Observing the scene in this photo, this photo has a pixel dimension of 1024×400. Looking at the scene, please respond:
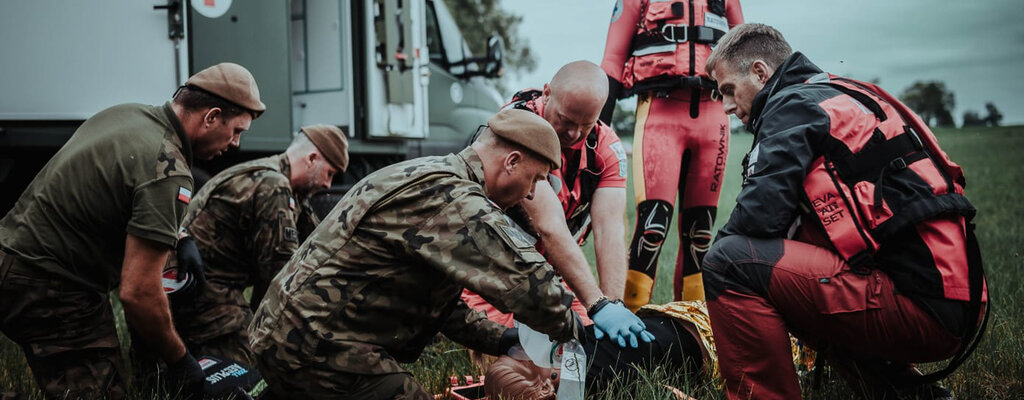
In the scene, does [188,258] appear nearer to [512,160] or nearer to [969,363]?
[512,160]

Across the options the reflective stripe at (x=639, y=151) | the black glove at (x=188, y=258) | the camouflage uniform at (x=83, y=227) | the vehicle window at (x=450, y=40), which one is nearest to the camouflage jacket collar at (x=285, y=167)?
the black glove at (x=188, y=258)

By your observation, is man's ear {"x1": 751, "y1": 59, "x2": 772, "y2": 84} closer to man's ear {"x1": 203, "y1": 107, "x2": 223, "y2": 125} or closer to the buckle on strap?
the buckle on strap

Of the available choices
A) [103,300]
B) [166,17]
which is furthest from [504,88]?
[103,300]

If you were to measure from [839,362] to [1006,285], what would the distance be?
95.5 inches

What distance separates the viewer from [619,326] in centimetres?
255

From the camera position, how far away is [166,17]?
4.33 m

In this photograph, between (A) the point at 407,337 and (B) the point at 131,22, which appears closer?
(A) the point at 407,337

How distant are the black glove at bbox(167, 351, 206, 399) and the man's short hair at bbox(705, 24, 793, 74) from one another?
2371 mm

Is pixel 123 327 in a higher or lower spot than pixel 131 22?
lower

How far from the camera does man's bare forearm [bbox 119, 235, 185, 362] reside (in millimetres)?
2459

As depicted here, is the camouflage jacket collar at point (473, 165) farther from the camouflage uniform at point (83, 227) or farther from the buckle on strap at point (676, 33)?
the buckle on strap at point (676, 33)

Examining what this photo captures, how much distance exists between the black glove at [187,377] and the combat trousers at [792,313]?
1.98 meters

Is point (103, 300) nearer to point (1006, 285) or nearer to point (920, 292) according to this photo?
point (920, 292)

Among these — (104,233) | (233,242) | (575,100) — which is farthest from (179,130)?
(575,100)
